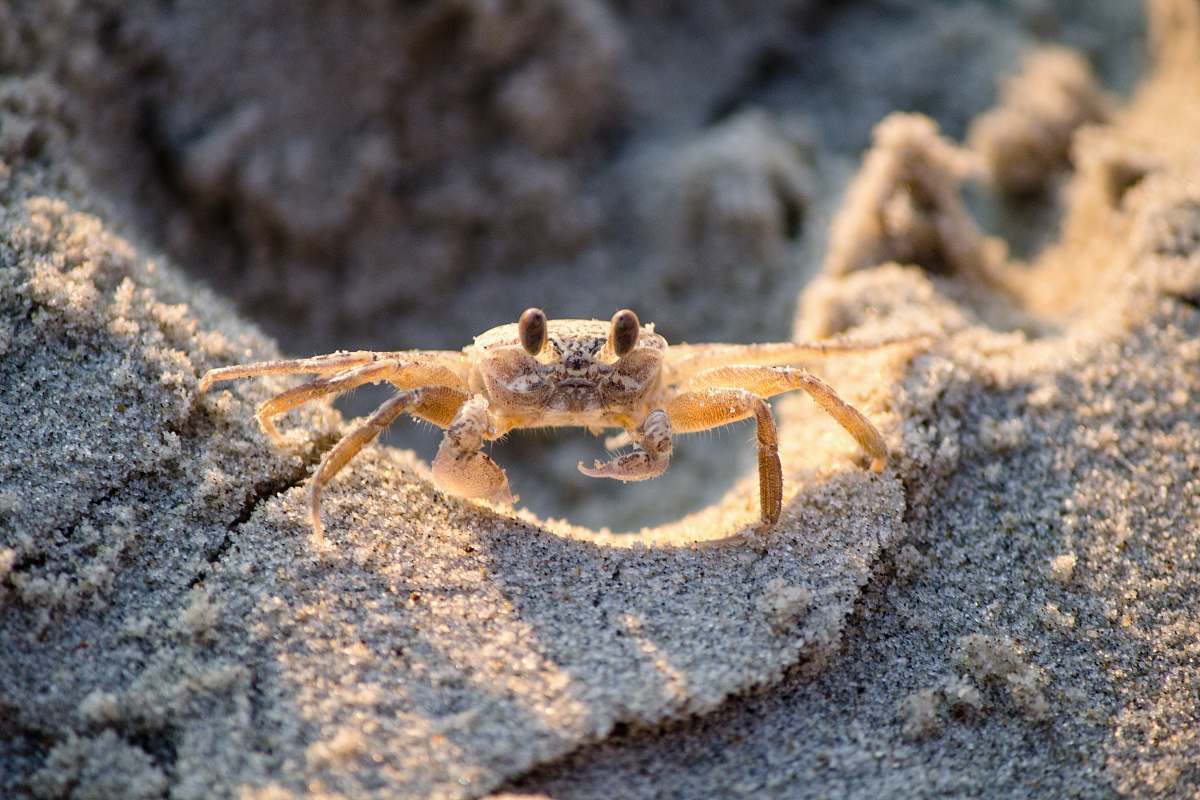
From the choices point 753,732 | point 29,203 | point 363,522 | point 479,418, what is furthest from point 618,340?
point 29,203

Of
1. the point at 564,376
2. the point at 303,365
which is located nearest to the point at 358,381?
the point at 303,365

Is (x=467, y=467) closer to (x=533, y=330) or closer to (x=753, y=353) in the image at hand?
(x=533, y=330)

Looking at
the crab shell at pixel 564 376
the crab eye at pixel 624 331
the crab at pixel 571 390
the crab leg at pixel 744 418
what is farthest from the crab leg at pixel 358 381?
the crab leg at pixel 744 418

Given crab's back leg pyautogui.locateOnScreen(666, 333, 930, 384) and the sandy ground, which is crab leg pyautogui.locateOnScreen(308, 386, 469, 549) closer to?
the sandy ground

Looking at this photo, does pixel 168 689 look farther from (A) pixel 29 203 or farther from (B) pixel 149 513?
(A) pixel 29 203

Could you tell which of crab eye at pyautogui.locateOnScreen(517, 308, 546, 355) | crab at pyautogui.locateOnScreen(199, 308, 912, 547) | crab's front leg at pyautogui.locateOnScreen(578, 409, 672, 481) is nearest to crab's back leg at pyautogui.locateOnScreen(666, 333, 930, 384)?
crab at pyautogui.locateOnScreen(199, 308, 912, 547)

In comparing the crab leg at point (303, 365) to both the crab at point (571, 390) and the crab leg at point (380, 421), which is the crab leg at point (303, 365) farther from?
the crab leg at point (380, 421)

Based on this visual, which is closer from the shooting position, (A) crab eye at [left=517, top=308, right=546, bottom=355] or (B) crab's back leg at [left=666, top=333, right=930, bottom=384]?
(A) crab eye at [left=517, top=308, right=546, bottom=355]
